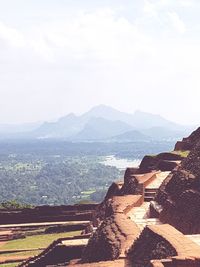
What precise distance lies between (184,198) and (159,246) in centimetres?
568

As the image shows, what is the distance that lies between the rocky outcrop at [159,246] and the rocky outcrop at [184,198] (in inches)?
133

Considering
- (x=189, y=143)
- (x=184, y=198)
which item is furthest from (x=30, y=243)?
(x=184, y=198)

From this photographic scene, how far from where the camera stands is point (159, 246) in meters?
10.6

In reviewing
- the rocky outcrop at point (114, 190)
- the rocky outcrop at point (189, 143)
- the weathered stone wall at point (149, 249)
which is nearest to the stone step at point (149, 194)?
the rocky outcrop at point (114, 190)

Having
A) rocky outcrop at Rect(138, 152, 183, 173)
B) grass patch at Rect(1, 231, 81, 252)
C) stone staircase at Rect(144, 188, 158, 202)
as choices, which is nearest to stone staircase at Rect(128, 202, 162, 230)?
stone staircase at Rect(144, 188, 158, 202)

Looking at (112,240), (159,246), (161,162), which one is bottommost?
(112,240)

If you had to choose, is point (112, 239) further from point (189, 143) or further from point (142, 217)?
point (189, 143)

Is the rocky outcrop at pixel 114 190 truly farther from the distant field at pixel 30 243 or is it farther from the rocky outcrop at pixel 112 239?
the rocky outcrop at pixel 112 239

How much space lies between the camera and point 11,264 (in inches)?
833

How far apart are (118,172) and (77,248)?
17707 cm

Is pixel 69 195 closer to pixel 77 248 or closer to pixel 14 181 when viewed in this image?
pixel 14 181

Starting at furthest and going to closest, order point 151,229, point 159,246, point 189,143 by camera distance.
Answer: point 189,143 < point 151,229 < point 159,246

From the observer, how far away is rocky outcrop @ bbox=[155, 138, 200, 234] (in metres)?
15.2

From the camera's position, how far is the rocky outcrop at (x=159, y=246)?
389 inches
